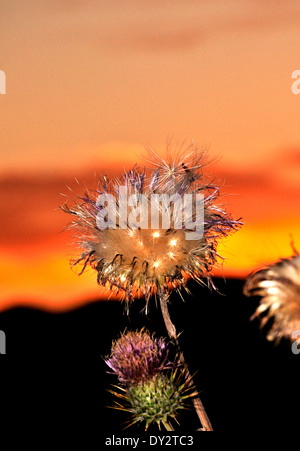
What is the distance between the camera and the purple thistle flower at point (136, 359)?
11.1 meters

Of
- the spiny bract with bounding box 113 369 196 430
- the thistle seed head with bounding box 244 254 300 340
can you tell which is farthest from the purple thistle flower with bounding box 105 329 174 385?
the thistle seed head with bounding box 244 254 300 340

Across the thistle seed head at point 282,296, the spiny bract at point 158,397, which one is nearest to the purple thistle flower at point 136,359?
the spiny bract at point 158,397

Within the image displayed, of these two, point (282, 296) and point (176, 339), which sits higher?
point (282, 296)

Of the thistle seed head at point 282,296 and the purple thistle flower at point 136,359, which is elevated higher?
the thistle seed head at point 282,296

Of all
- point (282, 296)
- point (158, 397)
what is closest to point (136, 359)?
point (158, 397)

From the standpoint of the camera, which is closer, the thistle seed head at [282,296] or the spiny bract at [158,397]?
the thistle seed head at [282,296]

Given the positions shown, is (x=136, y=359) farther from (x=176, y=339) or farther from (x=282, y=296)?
(x=282, y=296)

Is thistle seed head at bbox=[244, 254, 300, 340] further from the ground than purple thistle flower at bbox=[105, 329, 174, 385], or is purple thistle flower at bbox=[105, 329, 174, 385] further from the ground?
thistle seed head at bbox=[244, 254, 300, 340]

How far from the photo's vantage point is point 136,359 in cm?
1103

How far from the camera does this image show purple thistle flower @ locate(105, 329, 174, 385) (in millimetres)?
11055

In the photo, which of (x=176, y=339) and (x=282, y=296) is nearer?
(x=282, y=296)

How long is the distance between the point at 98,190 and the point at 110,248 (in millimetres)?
1227

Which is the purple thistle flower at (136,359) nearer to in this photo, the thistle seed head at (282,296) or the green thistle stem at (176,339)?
the green thistle stem at (176,339)

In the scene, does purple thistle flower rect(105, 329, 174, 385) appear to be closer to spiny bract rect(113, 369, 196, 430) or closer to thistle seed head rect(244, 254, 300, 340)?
spiny bract rect(113, 369, 196, 430)
